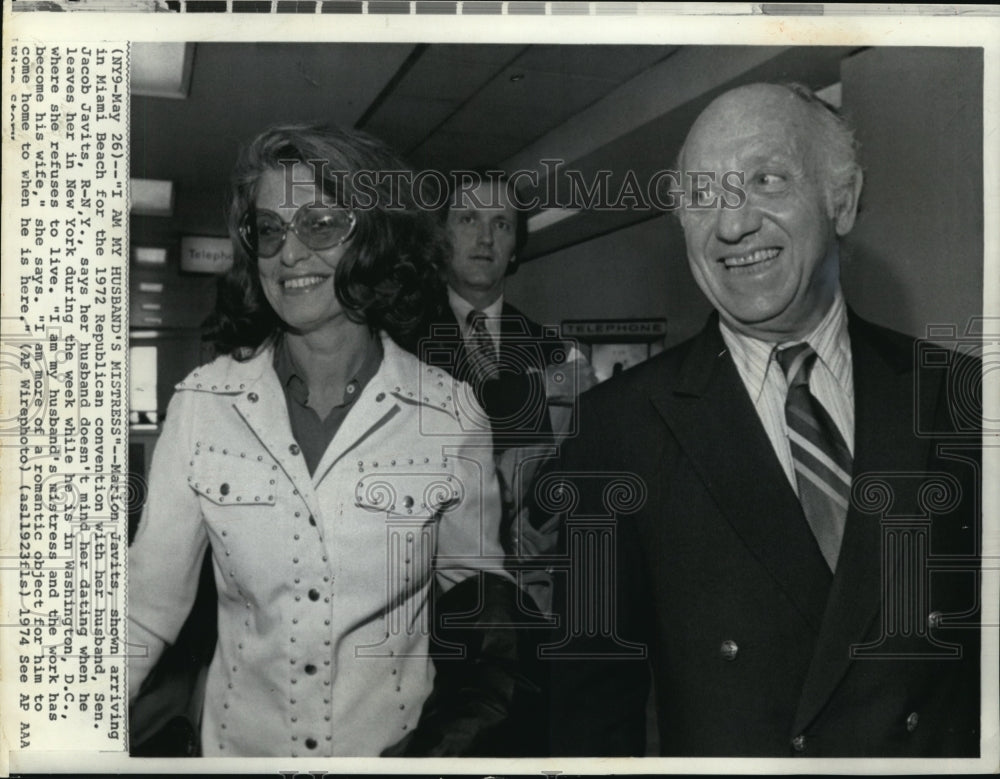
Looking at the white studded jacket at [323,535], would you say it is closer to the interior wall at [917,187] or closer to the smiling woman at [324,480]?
the smiling woman at [324,480]

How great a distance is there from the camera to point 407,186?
126 centimetres

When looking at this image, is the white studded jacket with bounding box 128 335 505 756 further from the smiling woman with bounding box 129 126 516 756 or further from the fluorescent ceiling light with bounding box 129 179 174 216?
the fluorescent ceiling light with bounding box 129 179 174 216

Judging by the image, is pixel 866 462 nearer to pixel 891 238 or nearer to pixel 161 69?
pixel 891 238

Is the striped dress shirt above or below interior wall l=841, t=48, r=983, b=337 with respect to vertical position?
below

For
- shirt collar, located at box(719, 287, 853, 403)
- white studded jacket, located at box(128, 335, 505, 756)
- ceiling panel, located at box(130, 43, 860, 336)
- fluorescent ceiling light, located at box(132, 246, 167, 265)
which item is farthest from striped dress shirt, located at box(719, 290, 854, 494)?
fluorescent ceiling light, located at box(132, 246, 167, 265)

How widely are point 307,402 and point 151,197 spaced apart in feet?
1.17

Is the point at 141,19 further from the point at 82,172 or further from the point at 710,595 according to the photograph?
the point at 710,595

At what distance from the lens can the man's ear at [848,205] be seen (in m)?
1.26

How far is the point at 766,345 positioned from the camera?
1271mm

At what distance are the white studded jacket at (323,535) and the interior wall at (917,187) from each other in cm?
60

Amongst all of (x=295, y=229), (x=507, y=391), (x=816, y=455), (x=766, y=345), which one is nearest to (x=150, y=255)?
(x=295, y=229)

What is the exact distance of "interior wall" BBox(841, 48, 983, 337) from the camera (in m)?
1.27

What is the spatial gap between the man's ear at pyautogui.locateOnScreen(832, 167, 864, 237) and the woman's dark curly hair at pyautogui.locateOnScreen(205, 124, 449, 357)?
1.77 ft

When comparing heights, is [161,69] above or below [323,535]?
above
